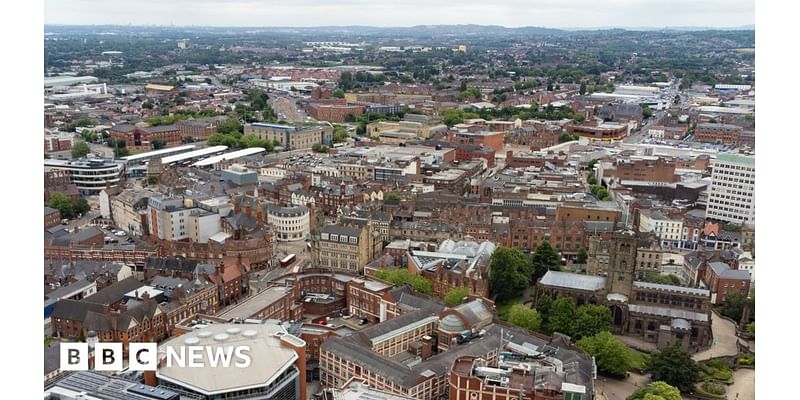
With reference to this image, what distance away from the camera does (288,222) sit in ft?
100

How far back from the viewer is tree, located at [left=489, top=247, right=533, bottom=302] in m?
23.7

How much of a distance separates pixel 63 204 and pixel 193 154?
14184 mm

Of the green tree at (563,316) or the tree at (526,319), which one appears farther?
the tree at (526,319)

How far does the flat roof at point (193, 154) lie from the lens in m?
44.5

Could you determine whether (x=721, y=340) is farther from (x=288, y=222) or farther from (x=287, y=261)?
(x=288, y=222)

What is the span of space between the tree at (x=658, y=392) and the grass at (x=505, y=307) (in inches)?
237

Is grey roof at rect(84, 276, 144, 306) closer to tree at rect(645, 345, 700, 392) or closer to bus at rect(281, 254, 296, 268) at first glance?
bus at rect(281, 254, 296, 268)

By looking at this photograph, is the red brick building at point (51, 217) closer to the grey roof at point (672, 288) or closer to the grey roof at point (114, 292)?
the grey roof at point (114, 292)

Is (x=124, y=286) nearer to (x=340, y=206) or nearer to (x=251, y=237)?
(x=251, y=237)

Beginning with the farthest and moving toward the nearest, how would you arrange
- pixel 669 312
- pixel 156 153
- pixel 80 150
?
pixel 156 153
pixel 80 150
pixel 669 312

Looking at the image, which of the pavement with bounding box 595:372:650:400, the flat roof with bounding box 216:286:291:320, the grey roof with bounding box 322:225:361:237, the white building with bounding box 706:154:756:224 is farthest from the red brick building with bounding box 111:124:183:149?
the pavement with bounding box 595:372:650:400

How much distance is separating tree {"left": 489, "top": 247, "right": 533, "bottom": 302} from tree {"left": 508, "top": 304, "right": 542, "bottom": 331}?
286cm

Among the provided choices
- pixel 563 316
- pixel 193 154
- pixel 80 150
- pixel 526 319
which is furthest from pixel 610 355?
pixel 80 150

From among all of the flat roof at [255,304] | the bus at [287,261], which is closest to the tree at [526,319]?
the flat roof at [255,304]
